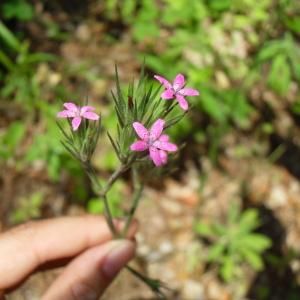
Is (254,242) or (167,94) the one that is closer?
(167,94)

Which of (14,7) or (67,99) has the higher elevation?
(14,7)

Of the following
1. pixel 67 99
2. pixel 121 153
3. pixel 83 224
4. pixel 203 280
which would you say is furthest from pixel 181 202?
pixel 121 153

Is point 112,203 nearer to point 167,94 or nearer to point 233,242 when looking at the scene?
point 233,242

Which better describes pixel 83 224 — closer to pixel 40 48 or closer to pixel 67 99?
pixel 67 99

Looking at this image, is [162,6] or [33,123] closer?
[33,123]

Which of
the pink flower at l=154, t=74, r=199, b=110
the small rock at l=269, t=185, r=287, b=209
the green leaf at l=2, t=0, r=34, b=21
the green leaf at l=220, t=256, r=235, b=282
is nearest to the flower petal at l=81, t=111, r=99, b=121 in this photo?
Answer: the pink flower at l=154, t=74, r=199, b=110

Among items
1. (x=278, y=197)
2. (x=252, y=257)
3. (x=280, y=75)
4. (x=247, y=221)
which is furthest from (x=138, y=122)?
(x=278, y=197)

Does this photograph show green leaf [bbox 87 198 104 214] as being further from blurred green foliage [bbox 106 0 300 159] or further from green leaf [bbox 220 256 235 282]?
green leaf [bbox 220 256 235 282]

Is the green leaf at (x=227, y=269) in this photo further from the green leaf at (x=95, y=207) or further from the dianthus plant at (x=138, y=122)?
the dianthus plant at (x=138, y=122)
